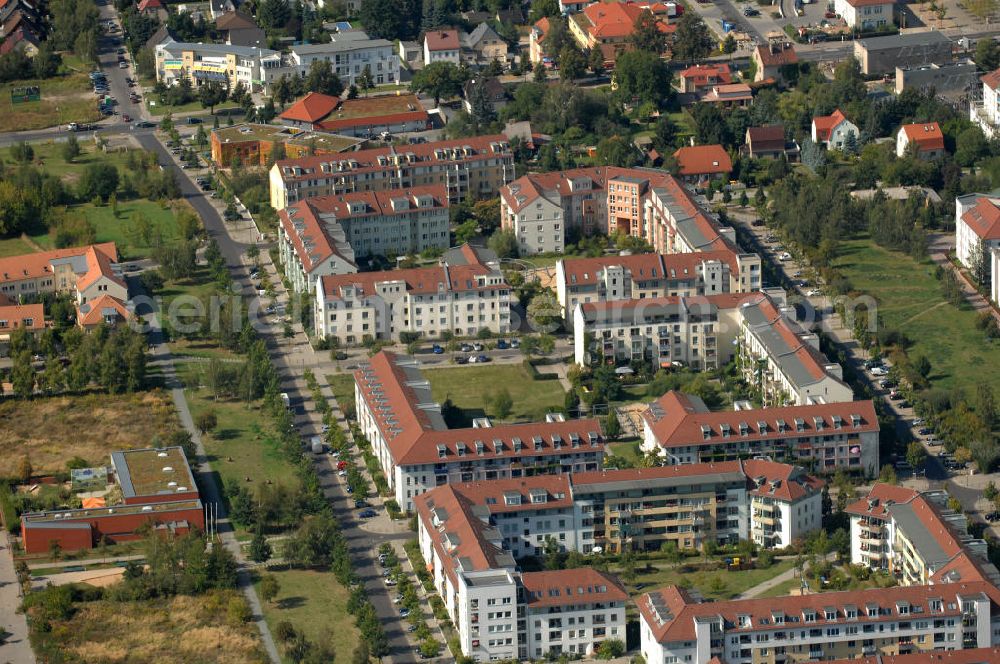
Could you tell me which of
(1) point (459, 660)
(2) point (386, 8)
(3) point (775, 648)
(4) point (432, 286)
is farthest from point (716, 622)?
(2) point (386, 8)

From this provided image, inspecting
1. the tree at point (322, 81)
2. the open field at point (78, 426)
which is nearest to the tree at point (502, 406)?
the open field at point (78, 426)

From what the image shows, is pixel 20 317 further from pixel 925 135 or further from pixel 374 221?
pixel 925 135

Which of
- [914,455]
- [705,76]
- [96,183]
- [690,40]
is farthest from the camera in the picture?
[690,40]

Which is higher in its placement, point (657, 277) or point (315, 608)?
point (657, 277)

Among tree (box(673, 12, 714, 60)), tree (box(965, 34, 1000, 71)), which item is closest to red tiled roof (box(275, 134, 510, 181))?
tree (box(673, 12, 714, 60))

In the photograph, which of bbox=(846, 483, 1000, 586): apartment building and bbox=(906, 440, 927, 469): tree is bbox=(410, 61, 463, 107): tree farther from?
bbox=(846, 483, 1000, 586): apartment building

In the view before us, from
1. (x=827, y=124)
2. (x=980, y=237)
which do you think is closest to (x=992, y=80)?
(x=827, y=124)
